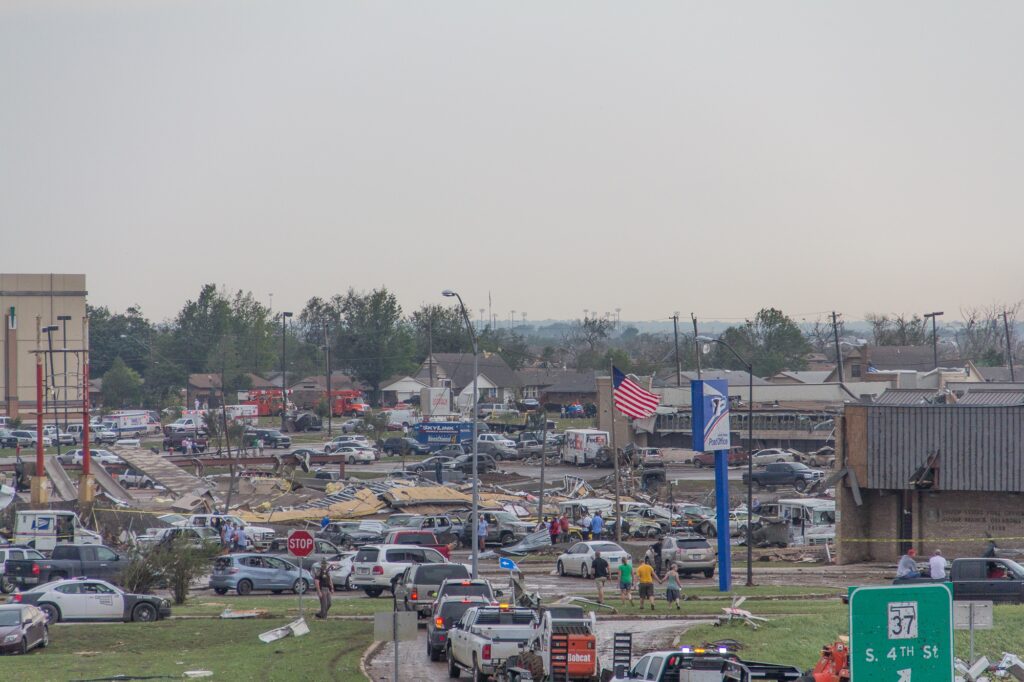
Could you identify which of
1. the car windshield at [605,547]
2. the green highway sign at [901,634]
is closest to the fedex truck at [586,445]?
the car windshield at [605,547]

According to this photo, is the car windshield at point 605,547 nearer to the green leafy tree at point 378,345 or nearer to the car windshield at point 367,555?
the car windshield at point 367,555

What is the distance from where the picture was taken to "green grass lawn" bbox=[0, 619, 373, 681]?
22.4m

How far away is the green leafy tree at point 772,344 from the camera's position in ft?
499

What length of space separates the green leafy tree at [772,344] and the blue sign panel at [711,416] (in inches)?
4664

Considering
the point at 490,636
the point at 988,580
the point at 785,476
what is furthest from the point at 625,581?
the point at 785,476

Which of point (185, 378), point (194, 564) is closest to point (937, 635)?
point (194, 564)

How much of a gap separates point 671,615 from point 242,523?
79.5 ft

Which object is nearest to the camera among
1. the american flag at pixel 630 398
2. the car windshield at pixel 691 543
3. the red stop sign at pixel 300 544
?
the red stop sign at pixel 300 544

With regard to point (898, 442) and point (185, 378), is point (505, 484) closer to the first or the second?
point (898, 442)

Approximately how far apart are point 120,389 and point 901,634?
139 meters

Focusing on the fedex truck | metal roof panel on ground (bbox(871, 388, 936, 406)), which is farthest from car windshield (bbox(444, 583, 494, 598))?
the fedex truck

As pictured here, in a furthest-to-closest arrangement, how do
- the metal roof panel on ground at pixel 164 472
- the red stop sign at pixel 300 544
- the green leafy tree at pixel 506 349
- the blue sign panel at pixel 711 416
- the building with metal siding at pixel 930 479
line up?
the green leafy tree at pixel 506 349, the metal roof panel on ground at pixel 164 472, the building with metal siding at pixel 930 479, the blue sign panel at pixel 711 416, the red stop sign at pixel 300 544

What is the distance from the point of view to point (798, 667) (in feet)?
69.1

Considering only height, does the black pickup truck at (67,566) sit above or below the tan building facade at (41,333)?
below
